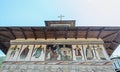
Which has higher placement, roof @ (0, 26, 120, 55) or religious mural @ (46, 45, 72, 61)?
roof @ (0, 26, 120, 55)

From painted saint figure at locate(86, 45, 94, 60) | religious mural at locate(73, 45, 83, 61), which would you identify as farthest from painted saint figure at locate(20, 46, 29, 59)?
painted saint figure at locate(86, 45, 94, 60)

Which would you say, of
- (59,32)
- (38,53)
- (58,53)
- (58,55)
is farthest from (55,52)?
(59,32)

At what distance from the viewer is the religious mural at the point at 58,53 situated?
898 cm

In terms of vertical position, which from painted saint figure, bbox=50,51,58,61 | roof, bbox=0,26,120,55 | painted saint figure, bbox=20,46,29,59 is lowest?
painted saint figure, bbox=50,51,58,61

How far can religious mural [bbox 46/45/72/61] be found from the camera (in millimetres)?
8984

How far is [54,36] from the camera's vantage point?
9.95 meters

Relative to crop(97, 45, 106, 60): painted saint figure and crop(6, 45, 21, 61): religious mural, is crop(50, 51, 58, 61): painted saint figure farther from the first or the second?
crop(97, 45, 106, 60): painted saint figure

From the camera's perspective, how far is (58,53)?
933cm

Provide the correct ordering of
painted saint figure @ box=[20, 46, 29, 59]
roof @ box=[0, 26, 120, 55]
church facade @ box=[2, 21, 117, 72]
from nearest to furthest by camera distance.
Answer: church facade @ box=[2, 21, 117, 72] → painted saint figure @ box=[20, 46, 29, 59] → roof @ box=[0, 26, 120, 55]

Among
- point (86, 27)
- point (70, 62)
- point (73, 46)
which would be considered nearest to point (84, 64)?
point (70, 62)

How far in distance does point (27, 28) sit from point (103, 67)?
4821mm

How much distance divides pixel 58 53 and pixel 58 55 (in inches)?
6.8

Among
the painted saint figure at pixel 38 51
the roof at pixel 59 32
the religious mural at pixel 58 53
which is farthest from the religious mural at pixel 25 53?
the religious mural at pixel 58 53

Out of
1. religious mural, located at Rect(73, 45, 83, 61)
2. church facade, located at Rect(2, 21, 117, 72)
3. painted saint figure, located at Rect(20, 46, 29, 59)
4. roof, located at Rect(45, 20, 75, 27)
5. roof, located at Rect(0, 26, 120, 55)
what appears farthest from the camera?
roof, located at Rect(45, 20, 75, 27)
